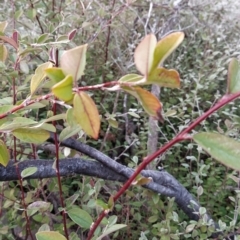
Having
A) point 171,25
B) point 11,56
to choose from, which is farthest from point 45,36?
point 171,25

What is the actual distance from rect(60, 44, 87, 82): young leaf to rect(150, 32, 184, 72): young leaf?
0.07 m

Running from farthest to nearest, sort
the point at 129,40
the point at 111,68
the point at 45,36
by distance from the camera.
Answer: the point at 129,40, the point at 111,68, the point at 45,36

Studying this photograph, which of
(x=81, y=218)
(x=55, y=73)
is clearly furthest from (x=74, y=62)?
(x=81, y=218)

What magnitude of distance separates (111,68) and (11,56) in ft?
2.93

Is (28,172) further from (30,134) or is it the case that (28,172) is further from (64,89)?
(64,89)

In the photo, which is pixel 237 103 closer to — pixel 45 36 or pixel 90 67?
pixel 90 67

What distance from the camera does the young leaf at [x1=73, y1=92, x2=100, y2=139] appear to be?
0.37 m

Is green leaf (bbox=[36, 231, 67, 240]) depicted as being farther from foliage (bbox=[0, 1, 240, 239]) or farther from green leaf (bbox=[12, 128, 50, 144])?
green leaf (bbox=[12, 128, 50, 144])

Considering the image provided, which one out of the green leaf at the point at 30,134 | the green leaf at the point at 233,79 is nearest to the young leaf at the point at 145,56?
the green leaf at the point at 233,79

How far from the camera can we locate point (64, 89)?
0.35 m

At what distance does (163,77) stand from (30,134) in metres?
0.29

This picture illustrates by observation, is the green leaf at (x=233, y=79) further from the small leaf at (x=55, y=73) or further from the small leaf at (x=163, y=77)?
the small leaf at (x=55, y=73)

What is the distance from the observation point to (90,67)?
1697 mm

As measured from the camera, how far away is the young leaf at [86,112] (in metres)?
0.37
